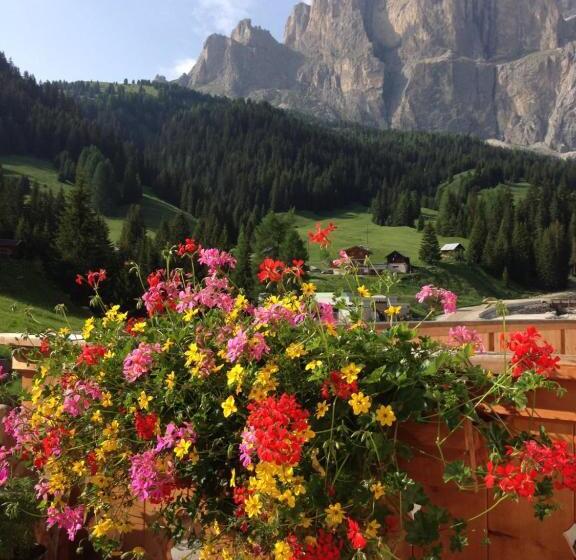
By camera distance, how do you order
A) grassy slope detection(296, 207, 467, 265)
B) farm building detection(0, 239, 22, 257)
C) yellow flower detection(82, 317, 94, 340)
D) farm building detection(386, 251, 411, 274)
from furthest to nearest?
grassy slope detection(296, 207, 467, 265) < farm building detection(386, 251, 411, 274) < farm building detection(0, 239, 22, 257) < yellow flower detection(82, 317, 94, 340)

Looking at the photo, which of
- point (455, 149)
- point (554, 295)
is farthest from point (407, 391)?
point (455, 149)

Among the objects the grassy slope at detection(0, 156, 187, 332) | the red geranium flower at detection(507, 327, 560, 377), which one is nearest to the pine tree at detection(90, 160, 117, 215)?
the grassy slope at detection(0, 156, 187, 332)

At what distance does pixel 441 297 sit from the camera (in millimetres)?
2373

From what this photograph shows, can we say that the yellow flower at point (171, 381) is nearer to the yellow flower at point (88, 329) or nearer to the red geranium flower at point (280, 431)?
the red geranium flower at point (280, 431)

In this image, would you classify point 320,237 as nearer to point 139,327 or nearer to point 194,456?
point 139,327

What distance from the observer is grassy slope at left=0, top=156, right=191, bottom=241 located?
95750mm

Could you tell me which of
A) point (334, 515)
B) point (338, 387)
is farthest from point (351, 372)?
point (334, 515)

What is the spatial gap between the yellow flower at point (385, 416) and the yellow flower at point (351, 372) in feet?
0.43

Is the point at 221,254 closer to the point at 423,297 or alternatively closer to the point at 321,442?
the point at 423,297

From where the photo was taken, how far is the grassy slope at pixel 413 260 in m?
74.7

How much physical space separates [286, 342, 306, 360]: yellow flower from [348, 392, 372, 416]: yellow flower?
257 millimetres

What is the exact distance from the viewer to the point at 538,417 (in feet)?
6.28

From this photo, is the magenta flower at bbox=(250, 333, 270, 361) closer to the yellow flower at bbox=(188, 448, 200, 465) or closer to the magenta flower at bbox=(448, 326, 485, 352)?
the yellow flower at bbox=(188, 448, 200, 465)

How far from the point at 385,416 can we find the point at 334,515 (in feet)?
1.15
